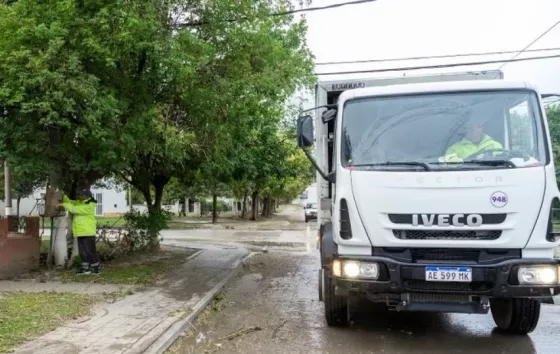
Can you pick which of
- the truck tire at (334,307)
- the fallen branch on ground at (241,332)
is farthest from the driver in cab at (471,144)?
the fallen branch on ground at (241,332)

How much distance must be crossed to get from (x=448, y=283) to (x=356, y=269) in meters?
0.92

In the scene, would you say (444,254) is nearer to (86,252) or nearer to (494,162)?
(494,162)

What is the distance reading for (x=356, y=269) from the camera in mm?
5395

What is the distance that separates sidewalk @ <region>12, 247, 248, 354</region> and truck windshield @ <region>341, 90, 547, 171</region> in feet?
9.98

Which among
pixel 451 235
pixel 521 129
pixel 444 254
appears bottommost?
pixel 444 254

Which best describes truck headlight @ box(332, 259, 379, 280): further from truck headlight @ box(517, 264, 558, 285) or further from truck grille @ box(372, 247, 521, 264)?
truck headlight @ box(517, 264, 558, 285)

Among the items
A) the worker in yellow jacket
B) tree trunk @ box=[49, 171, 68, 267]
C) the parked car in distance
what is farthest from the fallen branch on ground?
the parked car in distance

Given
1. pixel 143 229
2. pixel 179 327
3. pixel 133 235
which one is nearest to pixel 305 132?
pixel 179 327

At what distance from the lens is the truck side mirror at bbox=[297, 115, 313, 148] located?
587 cm

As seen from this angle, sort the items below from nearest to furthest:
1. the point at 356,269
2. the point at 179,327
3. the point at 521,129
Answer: the point at 356,269, the point at 521,129, the point at 179,327

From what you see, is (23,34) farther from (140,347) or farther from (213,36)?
(140,347)

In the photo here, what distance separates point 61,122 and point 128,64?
173 cm

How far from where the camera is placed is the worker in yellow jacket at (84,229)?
32.6ft

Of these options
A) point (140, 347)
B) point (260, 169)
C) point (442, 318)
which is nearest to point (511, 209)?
point (442, 318)
